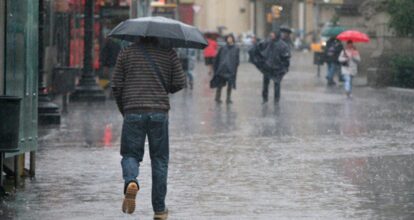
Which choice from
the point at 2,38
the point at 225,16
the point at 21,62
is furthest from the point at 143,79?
the point at 225,16

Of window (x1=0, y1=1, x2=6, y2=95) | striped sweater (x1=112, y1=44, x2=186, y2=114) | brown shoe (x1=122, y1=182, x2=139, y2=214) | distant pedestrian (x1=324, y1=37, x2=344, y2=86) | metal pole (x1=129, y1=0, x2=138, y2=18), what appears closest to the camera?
brown shoe (x1=122, y1=182, x2=139, y2=214)

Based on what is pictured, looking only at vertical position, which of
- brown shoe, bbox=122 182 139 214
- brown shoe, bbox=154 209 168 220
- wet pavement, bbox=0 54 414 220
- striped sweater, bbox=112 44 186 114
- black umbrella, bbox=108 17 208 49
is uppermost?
black umbrella, bbox=108 17 208 49

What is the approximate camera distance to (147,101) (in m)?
10.6

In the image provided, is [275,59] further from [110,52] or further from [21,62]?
[21,62]

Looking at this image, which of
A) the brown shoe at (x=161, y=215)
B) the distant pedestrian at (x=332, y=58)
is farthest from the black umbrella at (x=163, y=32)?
the distant pedestrian at (x=332, y=58)

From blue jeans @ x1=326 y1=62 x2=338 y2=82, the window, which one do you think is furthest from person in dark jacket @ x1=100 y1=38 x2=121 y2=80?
the window

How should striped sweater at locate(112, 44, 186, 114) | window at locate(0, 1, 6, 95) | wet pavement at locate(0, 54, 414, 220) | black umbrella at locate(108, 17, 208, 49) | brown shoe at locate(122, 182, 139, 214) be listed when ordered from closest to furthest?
brown shoe at locate(122, 182, 139, 214) < striped sweater at locate(112, 44, 186, 114) < black umbrella at locate(108, 17, 208, 49) < wet pavement at locate(0, 54, 414, 220) < window at locate(0, 1, 6, 95)

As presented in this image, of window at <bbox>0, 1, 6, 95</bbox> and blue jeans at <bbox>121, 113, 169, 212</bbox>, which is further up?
window at <bbox>0, 1, 6, 95</bbox>

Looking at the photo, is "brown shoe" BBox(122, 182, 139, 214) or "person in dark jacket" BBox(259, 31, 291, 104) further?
"person in dark jacket" BBox(259, 31, 291, 104)

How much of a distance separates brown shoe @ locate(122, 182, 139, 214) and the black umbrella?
1.32m

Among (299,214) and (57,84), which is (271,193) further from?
(57,84)

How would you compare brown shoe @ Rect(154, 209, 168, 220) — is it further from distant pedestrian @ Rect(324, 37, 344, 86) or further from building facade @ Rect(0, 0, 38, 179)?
distant pedestrian @ Rect(324, 37, 344, 86)

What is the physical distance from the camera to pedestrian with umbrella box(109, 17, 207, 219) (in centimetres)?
1063

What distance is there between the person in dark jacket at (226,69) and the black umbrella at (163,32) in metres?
16.9
